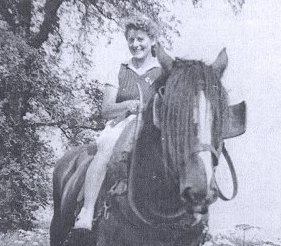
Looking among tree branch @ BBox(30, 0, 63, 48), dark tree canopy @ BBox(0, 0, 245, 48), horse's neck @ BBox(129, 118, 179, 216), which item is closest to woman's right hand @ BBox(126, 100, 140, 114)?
horse's neck @ BBox(129, 118, 179, 216)

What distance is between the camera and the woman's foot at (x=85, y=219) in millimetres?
2625

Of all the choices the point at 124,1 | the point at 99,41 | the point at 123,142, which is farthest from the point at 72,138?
the point at 123,142

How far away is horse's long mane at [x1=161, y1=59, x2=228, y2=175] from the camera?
7.31 feet

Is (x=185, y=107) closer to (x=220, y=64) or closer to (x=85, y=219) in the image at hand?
(x=220, y=64)

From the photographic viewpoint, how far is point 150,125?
2496mm

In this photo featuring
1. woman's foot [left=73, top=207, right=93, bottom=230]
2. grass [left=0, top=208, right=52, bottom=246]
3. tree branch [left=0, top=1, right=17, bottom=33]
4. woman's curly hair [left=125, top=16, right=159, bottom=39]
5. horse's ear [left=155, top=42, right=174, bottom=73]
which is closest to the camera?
horse's ear [left=155, top=42, right=174, bottom=73]

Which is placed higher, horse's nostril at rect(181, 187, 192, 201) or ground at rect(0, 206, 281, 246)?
horse's nostril at rect(181, 187, 192, 201)

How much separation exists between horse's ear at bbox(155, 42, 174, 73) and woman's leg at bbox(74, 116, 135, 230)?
0.51 meters

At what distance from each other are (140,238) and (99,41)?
9.35ft

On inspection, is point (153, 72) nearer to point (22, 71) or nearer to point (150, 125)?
point (150, 125)

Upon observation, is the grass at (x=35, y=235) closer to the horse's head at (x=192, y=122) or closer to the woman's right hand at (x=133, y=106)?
the woman's right hand at (x=133, y=106)

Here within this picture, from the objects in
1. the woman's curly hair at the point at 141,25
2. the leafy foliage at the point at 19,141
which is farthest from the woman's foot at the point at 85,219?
the leafy foliage at the point at 19,141

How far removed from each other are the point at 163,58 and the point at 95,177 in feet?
2.42

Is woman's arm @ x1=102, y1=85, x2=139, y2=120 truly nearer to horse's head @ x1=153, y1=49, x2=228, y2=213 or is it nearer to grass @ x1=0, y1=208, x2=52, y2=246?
horse's head @ x1=153, y1=49, x2=228, y2=213
